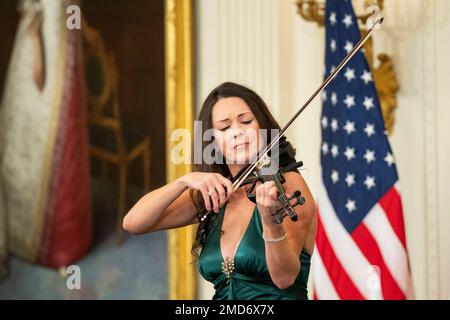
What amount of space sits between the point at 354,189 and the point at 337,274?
0.49m

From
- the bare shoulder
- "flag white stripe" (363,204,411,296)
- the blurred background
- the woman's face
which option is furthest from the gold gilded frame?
the woman's face

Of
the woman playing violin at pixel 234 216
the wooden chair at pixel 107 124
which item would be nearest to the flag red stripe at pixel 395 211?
the wooden chair at pixel 107 124

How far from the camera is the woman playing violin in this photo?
3264 millimetres

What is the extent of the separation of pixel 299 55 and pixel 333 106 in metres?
0.81

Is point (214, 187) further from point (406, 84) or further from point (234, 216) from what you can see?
point (406, 84)

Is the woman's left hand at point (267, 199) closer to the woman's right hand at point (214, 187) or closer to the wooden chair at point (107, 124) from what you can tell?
the woman's right hand at point (214, 187)

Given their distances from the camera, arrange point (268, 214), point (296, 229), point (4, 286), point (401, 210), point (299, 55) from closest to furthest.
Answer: point (268, 214)
point (296, 229)
point (401, 210)
point (299, 55)
point (4, 286)

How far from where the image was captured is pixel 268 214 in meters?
3.06

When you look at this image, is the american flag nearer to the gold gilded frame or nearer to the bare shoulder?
the gold gilded frame

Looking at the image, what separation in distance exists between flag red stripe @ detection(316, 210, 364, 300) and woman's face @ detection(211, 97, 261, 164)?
2276 mm

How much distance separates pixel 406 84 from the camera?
19.6 feet

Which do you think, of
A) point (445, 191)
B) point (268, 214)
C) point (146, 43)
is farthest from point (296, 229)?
point (146, 43)

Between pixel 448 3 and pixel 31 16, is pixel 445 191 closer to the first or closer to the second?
pixel 448 3

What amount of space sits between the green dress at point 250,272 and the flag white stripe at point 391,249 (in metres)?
2.06
